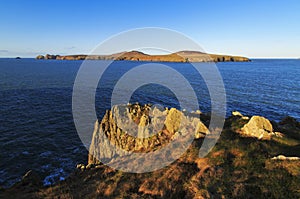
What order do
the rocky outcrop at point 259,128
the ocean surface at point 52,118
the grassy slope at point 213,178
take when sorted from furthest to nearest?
the ocean surface at point 52,118, the rocky outcrop at point 259,128, the grassy slope at point 213,178

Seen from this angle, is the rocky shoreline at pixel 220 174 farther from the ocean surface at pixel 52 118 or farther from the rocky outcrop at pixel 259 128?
the ocean surface at pixel 52 118

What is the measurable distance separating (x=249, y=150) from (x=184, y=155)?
6.56m

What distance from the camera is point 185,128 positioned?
26.2 m

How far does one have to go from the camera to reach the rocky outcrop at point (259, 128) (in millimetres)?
20425

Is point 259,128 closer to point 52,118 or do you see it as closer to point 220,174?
point 220,174

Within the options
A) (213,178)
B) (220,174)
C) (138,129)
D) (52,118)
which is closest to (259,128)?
(220,174)

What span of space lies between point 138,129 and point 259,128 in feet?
58.8

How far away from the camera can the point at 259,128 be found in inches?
826

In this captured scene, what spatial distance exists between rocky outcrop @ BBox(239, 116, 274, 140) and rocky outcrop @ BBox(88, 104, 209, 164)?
5077 millimetres

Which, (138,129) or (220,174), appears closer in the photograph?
(220,174)

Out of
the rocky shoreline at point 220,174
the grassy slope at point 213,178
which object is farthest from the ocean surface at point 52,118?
the grassy slope at point 213,178

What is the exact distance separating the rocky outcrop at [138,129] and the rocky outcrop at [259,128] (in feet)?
16.7

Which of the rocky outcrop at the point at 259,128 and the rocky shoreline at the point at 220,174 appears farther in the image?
the rocky outcrop at the point at 259,128

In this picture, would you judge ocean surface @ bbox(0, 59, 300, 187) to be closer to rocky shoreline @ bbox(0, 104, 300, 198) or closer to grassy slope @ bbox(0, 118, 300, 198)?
rocky shoreline @ bbox(0, 104, 300, 198)
